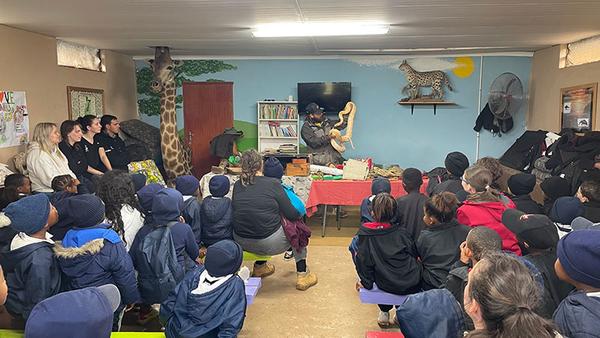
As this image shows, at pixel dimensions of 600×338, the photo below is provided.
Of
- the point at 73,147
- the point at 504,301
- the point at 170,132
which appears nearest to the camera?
the point at 504,301

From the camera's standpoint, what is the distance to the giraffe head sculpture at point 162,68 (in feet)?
22.9

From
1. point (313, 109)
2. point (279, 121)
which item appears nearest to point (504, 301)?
point (313, 109)

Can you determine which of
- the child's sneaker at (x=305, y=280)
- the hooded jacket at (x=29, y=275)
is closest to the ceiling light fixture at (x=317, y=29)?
the child's sneaker at (x=305, y=280)

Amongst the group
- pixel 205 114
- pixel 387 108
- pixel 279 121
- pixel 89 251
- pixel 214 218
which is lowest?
pixel 214 218

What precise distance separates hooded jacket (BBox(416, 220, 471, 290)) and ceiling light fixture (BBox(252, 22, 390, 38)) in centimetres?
281

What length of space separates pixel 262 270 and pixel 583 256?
3.43 metres

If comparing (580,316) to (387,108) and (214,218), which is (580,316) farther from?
(387,108)

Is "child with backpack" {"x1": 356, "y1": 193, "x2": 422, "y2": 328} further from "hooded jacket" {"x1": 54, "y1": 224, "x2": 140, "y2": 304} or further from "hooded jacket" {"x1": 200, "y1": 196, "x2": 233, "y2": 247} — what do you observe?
"hooded jacket" {"x1": 54, "y1": 224, "x2": 140, "y2": 304}

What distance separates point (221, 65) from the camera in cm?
806

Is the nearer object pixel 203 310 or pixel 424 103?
pixel 203 310

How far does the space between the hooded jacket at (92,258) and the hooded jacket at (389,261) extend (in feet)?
5.13

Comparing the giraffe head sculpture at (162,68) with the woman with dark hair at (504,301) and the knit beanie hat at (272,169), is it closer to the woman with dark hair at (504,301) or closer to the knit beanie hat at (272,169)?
the knit beanie hat at (272,169)

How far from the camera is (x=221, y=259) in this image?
7.75 ft

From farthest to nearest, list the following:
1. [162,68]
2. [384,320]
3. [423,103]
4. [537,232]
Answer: [423,103] → [162,68] → [384,320] → [537,232]
